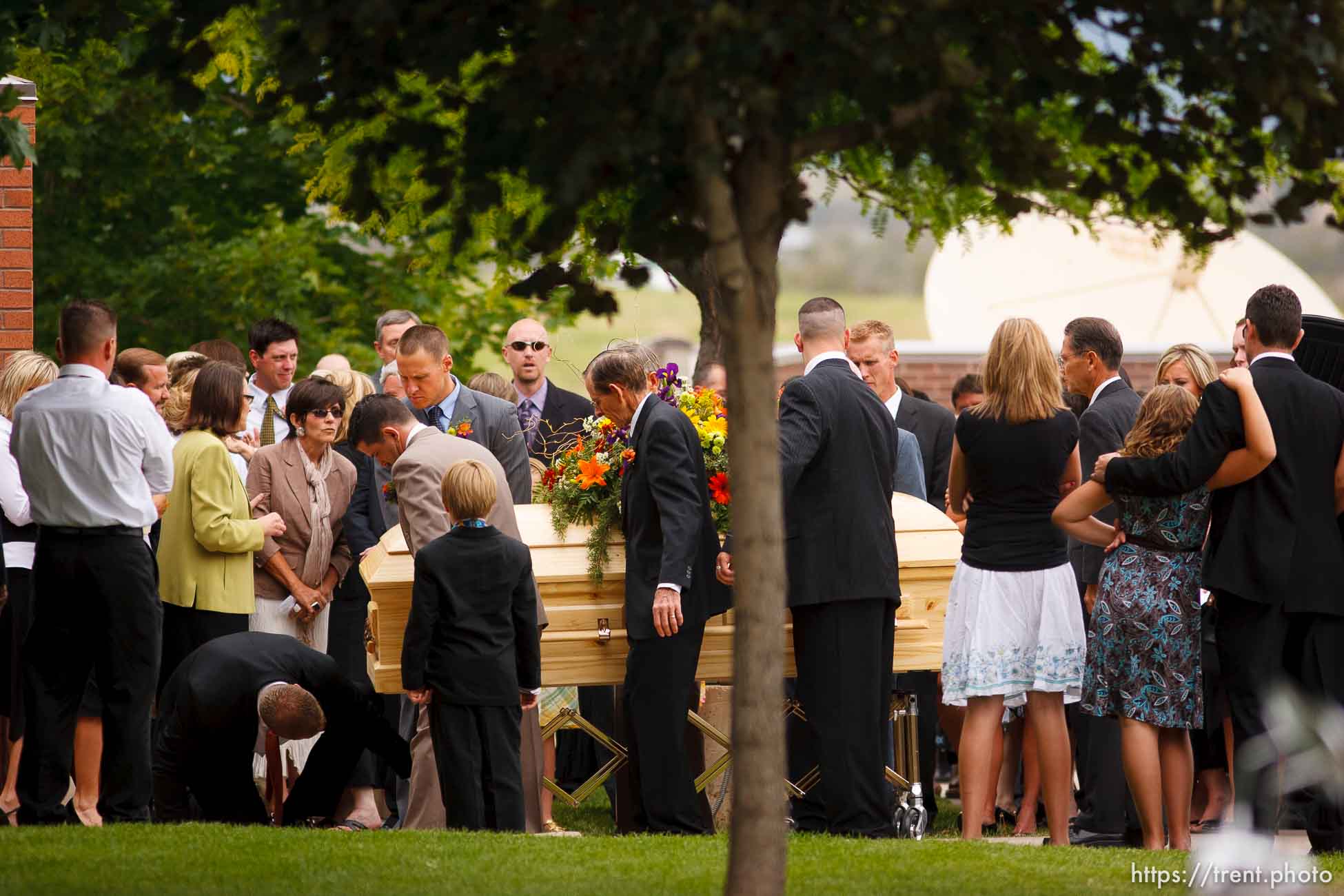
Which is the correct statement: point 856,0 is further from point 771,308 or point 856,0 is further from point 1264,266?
point 1264,266

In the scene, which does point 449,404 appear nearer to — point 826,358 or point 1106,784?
point 826,358

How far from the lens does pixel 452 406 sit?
8.87 metres

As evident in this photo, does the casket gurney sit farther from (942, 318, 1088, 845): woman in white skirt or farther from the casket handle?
(942, 318, 1088, 845): woman in white skirt

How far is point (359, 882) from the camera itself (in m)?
5.65

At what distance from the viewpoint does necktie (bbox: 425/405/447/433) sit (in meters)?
8.87

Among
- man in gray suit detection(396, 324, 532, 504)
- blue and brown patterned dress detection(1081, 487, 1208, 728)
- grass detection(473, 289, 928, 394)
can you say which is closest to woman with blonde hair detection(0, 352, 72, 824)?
man in gray suit detection(396, 324, 532, 504)

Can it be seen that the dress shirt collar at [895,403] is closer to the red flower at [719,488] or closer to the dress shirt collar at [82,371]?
the red flower at [719,488]

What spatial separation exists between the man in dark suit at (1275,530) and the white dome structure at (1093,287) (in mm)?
15649

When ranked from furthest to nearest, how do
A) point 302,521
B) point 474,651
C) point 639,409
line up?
point 302,521, point 639,409, point 474,651

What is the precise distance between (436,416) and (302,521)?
904 millimetres

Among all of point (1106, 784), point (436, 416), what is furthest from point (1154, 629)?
point (436, 416)

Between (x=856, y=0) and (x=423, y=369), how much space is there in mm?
4986

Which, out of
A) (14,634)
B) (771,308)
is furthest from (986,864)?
(14,634)

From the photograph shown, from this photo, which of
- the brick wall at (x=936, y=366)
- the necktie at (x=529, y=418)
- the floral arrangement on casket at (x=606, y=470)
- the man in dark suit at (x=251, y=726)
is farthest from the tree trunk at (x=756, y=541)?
the brick wall at (x=936, y=366)
